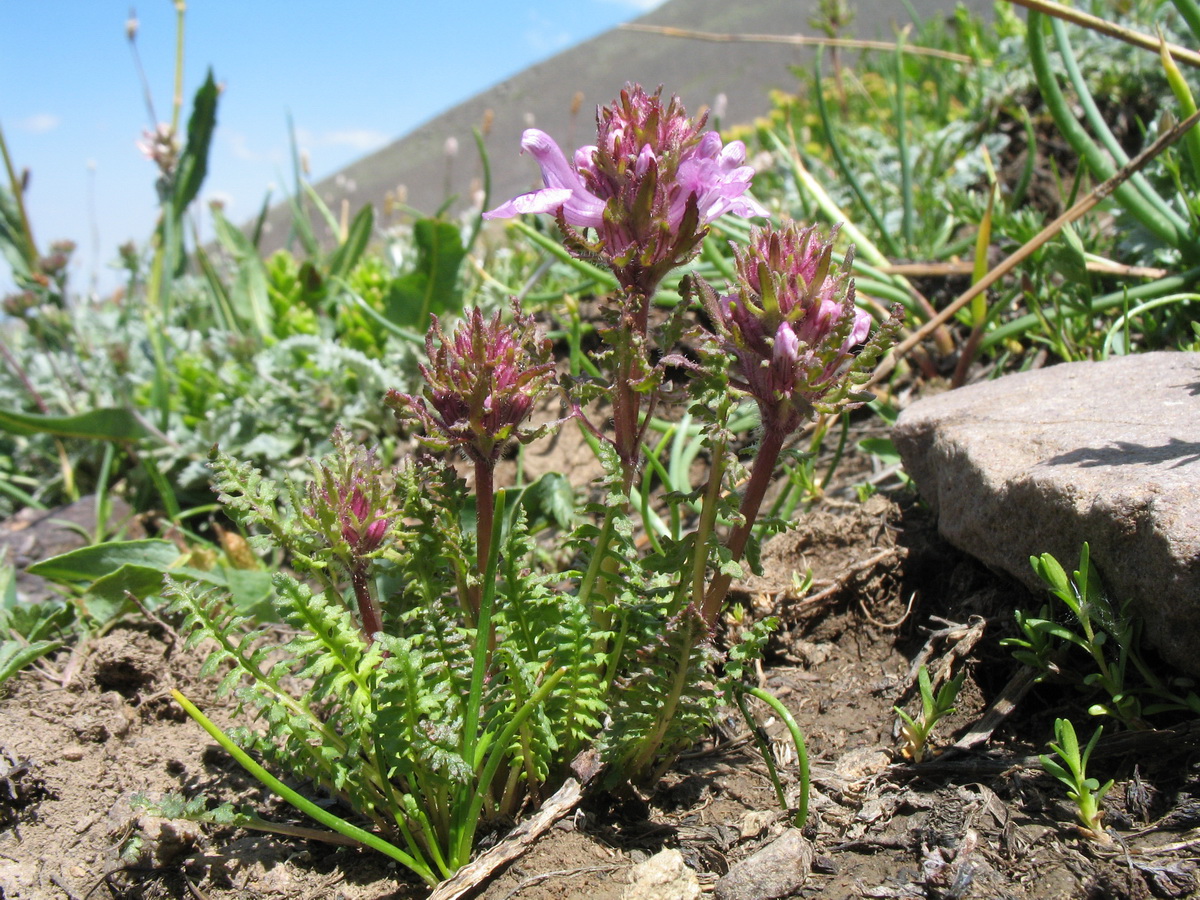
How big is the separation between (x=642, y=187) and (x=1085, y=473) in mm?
1012

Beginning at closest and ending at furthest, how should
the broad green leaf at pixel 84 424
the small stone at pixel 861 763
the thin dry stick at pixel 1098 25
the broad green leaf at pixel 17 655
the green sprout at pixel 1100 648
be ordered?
the green sprout at pixel 1100 648
the small stone at pixel 861 763
the broad green leaf at pixel 17 655
the thin dry stick at pixel 1098 25
the broad green leaf at pixel 84 424

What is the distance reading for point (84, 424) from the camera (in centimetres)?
337

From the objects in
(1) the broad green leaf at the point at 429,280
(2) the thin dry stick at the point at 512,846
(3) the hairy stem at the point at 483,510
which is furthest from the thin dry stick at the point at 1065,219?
(1) the broad green leaf at the point at 429,280

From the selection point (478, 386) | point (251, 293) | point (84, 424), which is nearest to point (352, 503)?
point (478, 386)

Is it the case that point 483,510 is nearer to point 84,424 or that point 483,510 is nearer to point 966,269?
point 966,269

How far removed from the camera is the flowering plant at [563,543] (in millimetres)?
1332

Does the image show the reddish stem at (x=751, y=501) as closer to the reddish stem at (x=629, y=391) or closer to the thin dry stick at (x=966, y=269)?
the reddish stem at (x=629, y=391)

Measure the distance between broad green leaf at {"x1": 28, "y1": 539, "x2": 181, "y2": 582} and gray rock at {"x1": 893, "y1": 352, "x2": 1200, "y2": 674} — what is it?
6.11 feet

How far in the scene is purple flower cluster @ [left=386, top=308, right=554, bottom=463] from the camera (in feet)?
4.55

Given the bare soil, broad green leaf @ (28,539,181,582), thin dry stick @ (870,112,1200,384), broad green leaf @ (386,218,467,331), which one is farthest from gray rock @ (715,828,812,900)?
broad green leaf @ (386,218,467,331)

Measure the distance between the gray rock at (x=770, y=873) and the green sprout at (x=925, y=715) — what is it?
0.30 m

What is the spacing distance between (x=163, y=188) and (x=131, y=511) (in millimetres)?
1910

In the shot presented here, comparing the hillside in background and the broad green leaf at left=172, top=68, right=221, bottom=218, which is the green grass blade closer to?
the broad green leaf at left=172, top=68, right=221, bottom=218

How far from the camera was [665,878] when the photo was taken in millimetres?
1392
